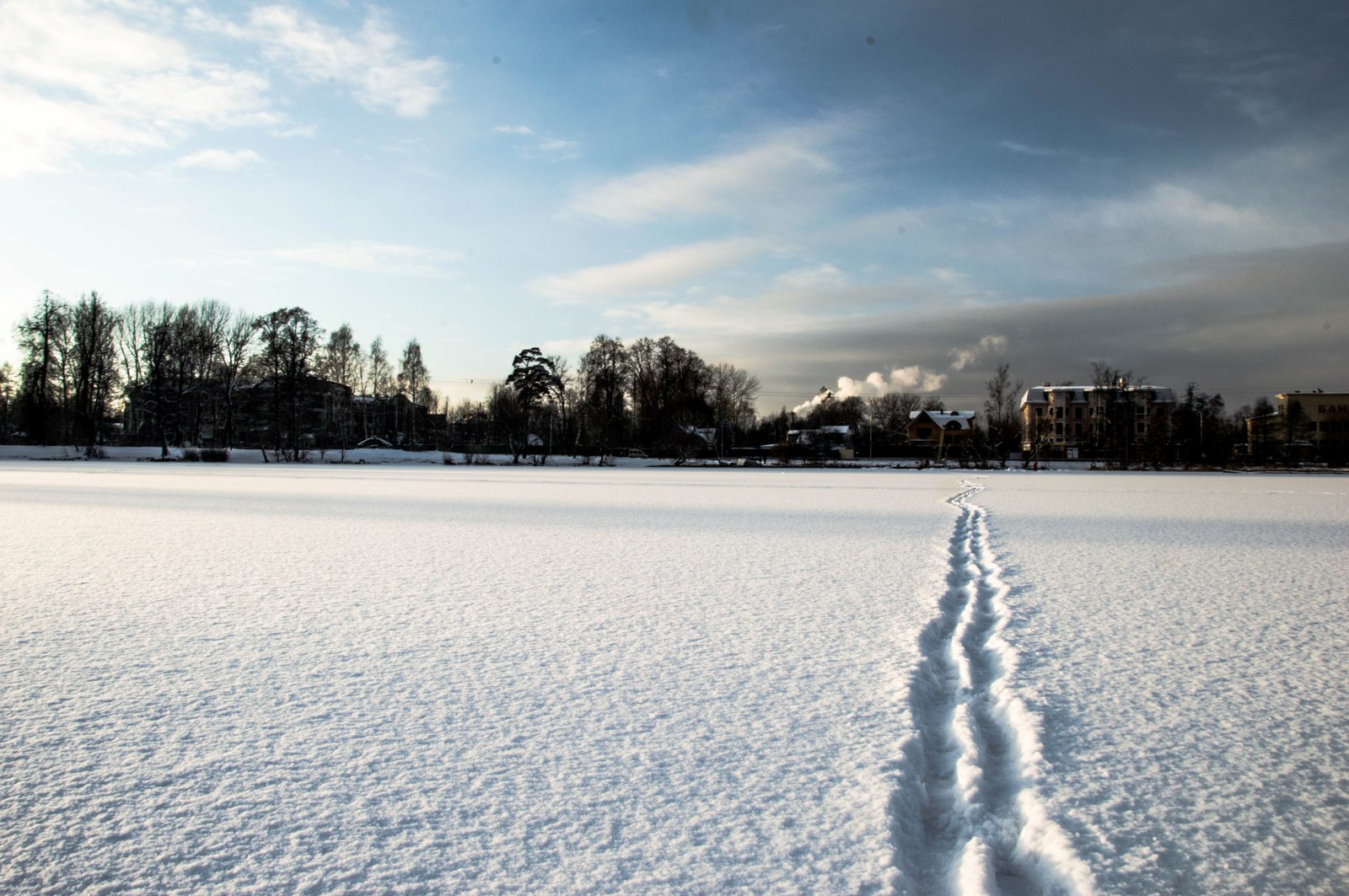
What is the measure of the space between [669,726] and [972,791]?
1.36 meters

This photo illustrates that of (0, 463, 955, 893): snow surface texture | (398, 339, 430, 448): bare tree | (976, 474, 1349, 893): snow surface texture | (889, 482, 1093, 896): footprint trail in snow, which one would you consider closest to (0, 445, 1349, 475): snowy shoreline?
(398, 339, 430, 448): bare tree

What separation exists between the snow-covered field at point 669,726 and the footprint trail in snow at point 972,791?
2cm

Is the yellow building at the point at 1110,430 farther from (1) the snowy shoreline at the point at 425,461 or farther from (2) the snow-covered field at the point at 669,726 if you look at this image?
(2) the snow-covered field at the point at 669,726

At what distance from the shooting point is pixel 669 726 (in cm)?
369

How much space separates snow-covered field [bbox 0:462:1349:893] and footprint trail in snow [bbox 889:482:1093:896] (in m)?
0.02

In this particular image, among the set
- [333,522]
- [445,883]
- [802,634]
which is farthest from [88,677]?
[333,522]

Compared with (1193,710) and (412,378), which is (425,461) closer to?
(412,378)

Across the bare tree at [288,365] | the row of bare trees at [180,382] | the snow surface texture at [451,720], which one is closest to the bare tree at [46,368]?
the row of bare trees at [180,382]

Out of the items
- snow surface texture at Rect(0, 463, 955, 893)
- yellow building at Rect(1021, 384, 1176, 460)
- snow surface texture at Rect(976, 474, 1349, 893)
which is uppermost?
yellow building at Rect(1021, 384, 1176, 460)

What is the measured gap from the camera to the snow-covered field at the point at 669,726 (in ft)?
8.36

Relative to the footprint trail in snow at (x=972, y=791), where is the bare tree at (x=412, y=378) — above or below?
above

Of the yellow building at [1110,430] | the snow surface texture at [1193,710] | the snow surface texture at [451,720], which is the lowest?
the snow surface texture at [1193,710]

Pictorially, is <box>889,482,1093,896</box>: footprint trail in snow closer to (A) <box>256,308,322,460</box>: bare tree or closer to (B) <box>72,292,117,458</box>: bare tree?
(A) <box>256,308,322,460</box>: bare tree

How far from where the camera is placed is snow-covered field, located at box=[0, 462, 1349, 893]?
2549mm
